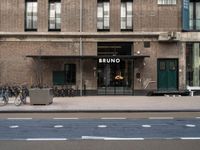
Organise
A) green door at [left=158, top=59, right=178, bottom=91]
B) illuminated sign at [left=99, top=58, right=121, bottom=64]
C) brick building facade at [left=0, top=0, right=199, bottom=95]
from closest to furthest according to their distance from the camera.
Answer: illuminated sign at [left=99, top=58, right=121, bottom=64]
brick building facade at [left=0, top=0, right=199, bottom=95]
green door at [left=158, top=59, right=178, bottom=91]

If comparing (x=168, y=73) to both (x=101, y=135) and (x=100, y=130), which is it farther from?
(x=101, y=135)

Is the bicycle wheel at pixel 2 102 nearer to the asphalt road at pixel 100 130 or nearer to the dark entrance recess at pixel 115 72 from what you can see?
the asphalt road at pixel 100 130

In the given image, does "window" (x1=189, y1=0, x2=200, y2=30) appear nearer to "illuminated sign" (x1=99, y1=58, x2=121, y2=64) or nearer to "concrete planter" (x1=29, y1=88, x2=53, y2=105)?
"illuminated sign" (x1=99, y1=58, x2=121, y2=64)

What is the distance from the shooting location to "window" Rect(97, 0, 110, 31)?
38.4 metres

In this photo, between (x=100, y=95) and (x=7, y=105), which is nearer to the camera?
(x=7, y=105)

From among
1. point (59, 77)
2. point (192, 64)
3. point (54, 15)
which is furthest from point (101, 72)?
point (192, 64)

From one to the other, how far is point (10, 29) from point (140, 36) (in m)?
10.3

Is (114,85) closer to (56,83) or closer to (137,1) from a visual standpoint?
(56,83)

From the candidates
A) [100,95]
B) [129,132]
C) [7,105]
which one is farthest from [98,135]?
[100,95]

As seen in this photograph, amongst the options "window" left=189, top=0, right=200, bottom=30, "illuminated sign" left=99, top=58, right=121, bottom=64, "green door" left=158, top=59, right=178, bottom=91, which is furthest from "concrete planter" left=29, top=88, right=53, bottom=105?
"window" left=189, top=0, right=200, bottom=30

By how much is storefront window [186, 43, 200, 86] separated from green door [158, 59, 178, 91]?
98 centimetres

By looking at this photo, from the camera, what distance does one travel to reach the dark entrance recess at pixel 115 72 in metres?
38.2

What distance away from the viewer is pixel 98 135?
47.2 feet

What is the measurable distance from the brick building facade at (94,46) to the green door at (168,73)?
0.26 ft
